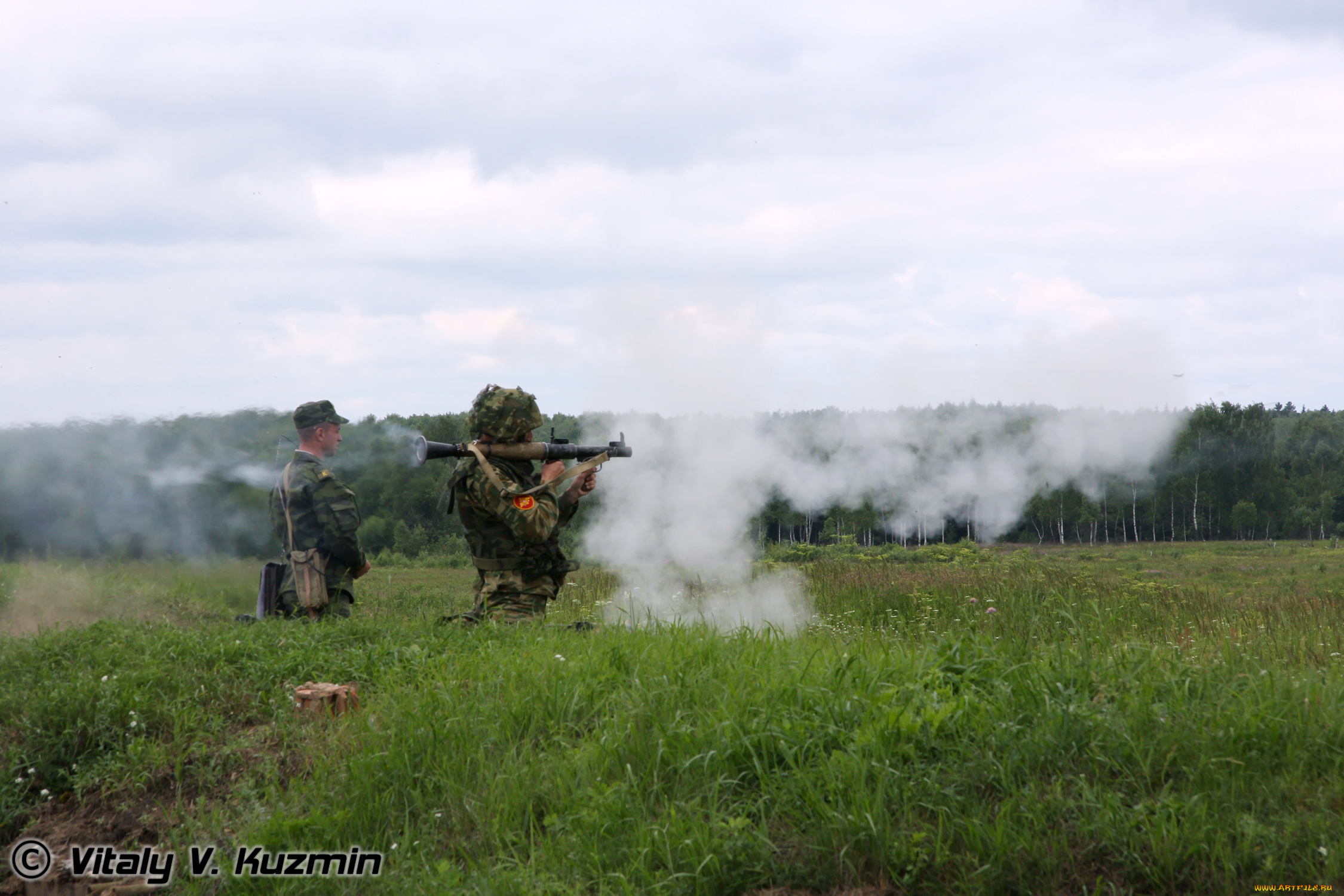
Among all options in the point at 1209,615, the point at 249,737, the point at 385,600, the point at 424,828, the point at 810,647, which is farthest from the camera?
the point at 385,600

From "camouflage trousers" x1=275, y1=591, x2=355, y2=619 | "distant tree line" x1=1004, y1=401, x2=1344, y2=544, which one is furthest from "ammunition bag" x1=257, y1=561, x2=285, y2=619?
"distant tree line" x1=1004, y1=401, x2=1344, y2=544

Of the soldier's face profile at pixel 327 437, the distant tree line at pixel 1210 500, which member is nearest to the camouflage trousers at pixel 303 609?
the soldier's face profile at pixel 327 437

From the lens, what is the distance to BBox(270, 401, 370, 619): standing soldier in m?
6.97

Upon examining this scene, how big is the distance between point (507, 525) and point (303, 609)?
200 centimetres

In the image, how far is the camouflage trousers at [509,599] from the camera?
21.8 ft

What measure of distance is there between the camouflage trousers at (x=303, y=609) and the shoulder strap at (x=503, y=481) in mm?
1890

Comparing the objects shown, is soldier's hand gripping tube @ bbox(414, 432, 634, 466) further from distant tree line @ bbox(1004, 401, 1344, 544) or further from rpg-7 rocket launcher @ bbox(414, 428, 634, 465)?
distant tree line @ bbox(1004, 401, 1344, 544)

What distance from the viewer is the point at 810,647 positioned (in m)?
4.97

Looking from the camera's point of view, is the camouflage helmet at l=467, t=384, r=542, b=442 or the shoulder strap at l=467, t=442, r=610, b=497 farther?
the camouflage helmet at l=467, t=384, r=542, b=442

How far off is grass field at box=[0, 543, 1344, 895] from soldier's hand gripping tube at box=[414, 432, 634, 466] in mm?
1329

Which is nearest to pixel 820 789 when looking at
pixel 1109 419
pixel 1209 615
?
pixel 1209 615

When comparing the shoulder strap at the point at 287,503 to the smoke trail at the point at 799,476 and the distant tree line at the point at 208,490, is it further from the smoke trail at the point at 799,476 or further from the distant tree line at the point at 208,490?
the smoke trail at the point at 799,476

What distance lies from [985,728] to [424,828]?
2.33 metres

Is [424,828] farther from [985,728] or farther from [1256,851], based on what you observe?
[1256,851]
